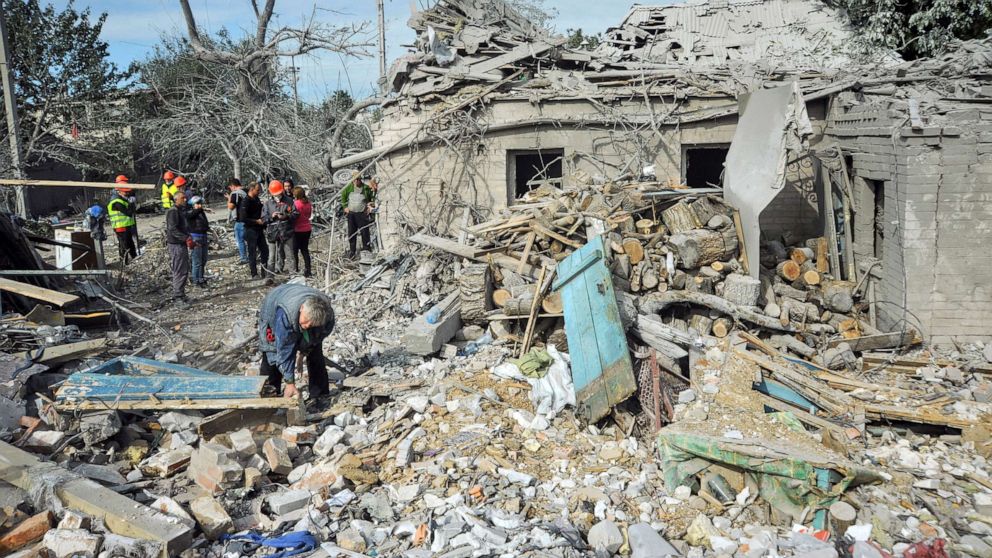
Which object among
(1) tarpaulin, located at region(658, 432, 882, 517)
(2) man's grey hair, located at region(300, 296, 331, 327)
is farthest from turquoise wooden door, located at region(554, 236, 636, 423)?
(2) man's grey hair, located at region(300, 296, 331, 327)

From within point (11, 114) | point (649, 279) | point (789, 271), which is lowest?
point (789, 271)

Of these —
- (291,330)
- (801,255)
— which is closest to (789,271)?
(801,255)

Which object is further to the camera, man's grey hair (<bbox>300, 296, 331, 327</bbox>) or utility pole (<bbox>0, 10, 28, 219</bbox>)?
utility pole (<bbox>0, 10, 28, 219</bbox>)

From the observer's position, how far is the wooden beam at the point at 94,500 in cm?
422

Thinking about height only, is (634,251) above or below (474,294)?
above

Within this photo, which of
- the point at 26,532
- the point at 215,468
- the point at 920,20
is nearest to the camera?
the point at 26,532

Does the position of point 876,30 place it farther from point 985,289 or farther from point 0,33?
point 0,33

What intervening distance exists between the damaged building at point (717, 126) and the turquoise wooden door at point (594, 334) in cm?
269

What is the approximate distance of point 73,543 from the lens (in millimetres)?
4113

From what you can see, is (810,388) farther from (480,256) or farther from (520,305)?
(480,256)

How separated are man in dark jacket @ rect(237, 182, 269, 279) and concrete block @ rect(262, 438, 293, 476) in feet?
22.5

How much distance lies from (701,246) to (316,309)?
4.78 m

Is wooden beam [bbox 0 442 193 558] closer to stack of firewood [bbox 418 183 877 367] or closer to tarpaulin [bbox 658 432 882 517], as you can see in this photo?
tarpaulin [bbox 658 432 882 517]

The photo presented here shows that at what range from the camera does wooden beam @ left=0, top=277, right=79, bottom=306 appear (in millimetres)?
7656
